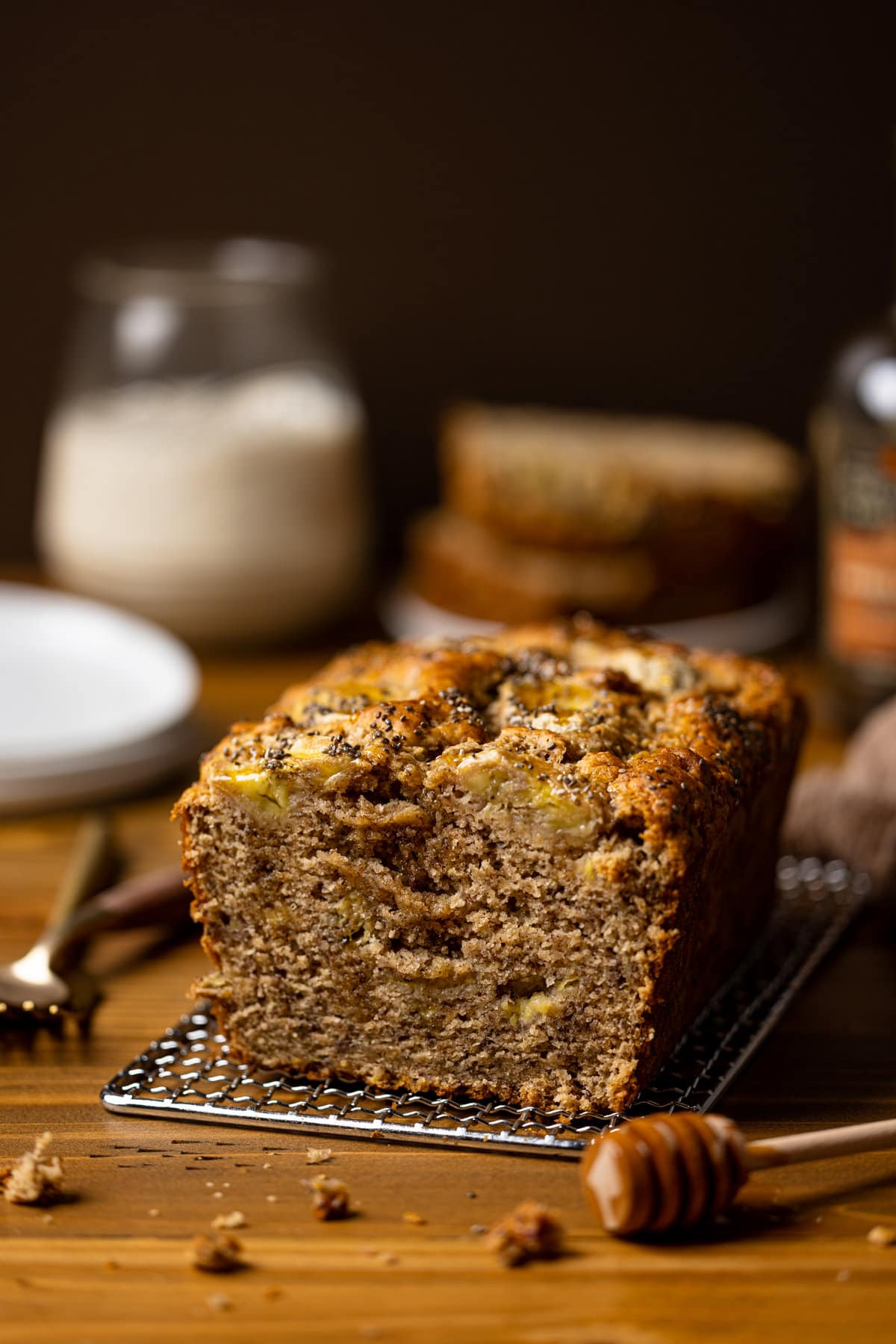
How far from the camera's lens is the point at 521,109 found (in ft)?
12.2

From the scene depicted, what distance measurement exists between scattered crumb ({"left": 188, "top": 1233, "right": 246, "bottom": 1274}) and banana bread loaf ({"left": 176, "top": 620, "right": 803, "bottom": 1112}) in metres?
0.34

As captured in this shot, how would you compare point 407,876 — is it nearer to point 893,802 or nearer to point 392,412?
A: point 893,802

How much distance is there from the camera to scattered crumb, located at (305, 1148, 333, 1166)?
5.49 feet

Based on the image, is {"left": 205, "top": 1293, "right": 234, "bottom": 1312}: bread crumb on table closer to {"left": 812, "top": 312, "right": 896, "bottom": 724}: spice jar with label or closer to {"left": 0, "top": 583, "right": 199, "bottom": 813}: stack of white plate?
{"left": 0, "top": 583, "right": 199, "bottom": 813}: stack of white plate

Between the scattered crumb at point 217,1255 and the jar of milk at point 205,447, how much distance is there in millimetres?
1923

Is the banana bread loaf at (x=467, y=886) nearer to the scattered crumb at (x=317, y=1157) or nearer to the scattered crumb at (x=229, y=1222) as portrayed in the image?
the scattered crumb at (x=317, y=1157)

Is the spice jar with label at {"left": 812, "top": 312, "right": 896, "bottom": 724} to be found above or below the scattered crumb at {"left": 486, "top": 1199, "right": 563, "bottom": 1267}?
above

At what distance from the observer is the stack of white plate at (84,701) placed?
272 cm

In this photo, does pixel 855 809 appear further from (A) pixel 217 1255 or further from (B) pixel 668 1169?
(A) pixel 217 1255

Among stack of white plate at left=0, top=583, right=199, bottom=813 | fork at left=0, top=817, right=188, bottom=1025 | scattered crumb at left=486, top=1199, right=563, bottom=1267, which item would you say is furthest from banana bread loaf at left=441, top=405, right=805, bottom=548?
scattered crumb at left=486, top=1199, right=563, bottom=1267

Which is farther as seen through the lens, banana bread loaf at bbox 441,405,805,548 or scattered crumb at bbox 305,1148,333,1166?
banana bread loaf at bbox 441,405,805,548

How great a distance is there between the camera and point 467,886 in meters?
1.76

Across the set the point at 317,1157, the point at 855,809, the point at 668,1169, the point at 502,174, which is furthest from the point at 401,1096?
the point at 502,174

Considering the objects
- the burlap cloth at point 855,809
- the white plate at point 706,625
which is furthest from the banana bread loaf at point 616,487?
the burlap cloth at point 855,809
